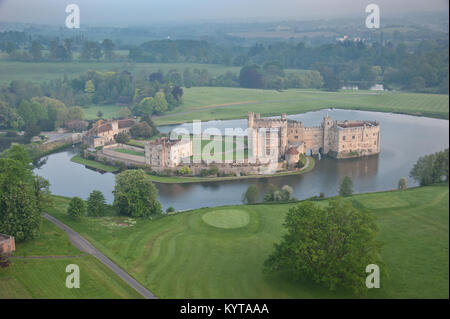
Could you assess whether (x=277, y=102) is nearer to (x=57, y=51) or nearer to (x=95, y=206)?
(x=95, y=206)

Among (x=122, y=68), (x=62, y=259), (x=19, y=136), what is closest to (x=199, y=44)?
(x=122, y=68)

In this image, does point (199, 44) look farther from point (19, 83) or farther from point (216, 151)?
point (216, 151)

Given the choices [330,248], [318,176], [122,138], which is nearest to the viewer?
[330,248]

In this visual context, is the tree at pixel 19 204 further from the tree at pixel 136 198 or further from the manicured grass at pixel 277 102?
the manicured grass at pixel 277 102

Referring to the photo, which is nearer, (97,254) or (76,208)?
(97,254)

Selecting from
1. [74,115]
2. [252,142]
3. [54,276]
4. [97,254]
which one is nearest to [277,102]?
[252,142]

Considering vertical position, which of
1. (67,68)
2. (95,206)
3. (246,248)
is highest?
(67,68)
